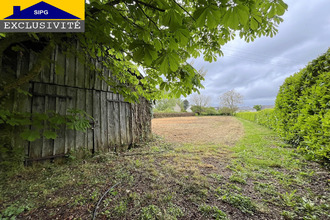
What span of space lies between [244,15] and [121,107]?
4.39 metres

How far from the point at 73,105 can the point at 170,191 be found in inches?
130

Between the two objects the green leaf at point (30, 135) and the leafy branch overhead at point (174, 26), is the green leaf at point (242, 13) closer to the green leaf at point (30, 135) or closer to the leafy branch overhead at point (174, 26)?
the leafy branch overhead at point (174, 26)

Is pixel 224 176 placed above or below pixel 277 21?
below

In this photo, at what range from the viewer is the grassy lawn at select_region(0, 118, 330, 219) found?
1.63 metres

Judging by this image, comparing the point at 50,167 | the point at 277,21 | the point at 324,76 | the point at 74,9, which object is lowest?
the point at 50,167

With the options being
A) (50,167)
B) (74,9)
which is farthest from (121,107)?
(74,9)

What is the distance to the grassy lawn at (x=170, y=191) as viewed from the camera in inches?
64.4

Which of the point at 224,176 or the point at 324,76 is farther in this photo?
the point at 324,76

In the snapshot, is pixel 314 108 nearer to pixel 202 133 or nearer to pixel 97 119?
pixel 202 133

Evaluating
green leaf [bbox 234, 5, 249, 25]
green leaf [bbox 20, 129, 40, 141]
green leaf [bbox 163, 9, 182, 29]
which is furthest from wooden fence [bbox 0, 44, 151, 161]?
green leaf [bbox 234, 5, 249, 25]

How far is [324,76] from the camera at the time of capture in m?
2.79

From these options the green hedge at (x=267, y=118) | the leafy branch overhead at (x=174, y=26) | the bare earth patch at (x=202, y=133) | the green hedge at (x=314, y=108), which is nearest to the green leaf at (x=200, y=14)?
the leafy branch overhead at (x=174, y=26)

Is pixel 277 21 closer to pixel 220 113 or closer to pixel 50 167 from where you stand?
pixel 50 167

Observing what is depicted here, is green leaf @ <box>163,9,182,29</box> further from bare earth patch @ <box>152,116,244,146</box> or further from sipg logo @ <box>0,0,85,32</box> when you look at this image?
bare earth patch @ <box>152,116,244,146</box>
